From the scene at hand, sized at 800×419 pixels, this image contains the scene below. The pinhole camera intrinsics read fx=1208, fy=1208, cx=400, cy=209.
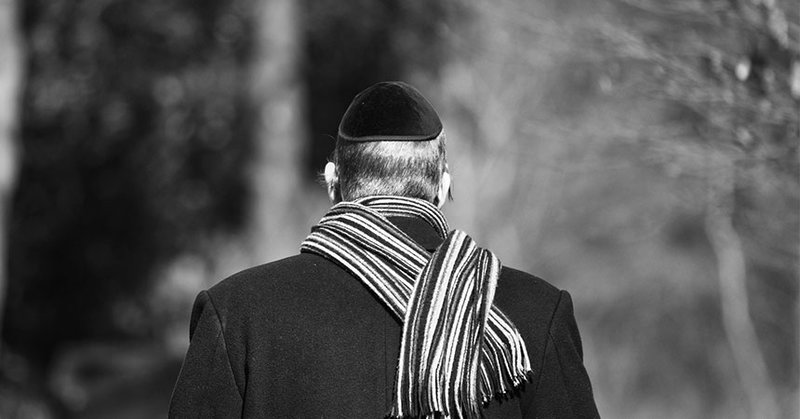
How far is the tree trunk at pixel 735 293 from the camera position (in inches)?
285

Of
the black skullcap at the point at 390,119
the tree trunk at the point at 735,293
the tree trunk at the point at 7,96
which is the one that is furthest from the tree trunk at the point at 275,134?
the black skullcap at the point at 390,119

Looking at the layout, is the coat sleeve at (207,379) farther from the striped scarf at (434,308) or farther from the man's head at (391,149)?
the man's head at (391,149)

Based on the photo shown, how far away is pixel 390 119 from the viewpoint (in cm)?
258

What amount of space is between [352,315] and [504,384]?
1.13ft

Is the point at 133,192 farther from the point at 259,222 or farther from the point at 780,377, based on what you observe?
the point at 780,377

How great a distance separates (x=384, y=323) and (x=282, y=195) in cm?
1028

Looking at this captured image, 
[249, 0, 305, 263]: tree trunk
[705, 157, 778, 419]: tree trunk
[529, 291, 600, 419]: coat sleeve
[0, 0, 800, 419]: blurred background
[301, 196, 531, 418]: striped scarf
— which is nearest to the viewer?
[301, 196, 531, 418]: striped scarf

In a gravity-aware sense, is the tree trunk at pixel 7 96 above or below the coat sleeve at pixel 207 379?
below

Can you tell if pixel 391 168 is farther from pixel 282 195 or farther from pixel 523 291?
pixel 282 195

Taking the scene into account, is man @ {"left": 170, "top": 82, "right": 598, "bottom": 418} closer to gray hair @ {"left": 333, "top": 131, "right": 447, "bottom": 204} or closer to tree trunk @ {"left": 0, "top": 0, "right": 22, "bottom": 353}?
gray hair @ {"left": 333, "top": 131, "right": 447, "bottom": 204}

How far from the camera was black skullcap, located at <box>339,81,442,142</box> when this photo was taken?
2.57 metres

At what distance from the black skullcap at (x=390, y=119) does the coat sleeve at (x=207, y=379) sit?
0.48m

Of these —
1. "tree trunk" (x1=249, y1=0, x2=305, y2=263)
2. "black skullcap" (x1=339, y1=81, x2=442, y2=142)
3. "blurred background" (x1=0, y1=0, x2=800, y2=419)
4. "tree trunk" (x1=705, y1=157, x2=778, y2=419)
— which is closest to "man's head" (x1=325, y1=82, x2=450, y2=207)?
"black skullcap" (x1=339, y1=81, x2=442, y2=142)

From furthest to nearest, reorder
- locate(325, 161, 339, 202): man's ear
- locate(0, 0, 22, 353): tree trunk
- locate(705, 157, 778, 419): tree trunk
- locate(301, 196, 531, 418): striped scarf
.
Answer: locate(0, 0, 22, 353): tree trunk < locate(705, 157, 778, 419): tree trunk < locate(325, 161, 339, 202): man's ear < locate(301, 196, 531, 418): striped scarf
